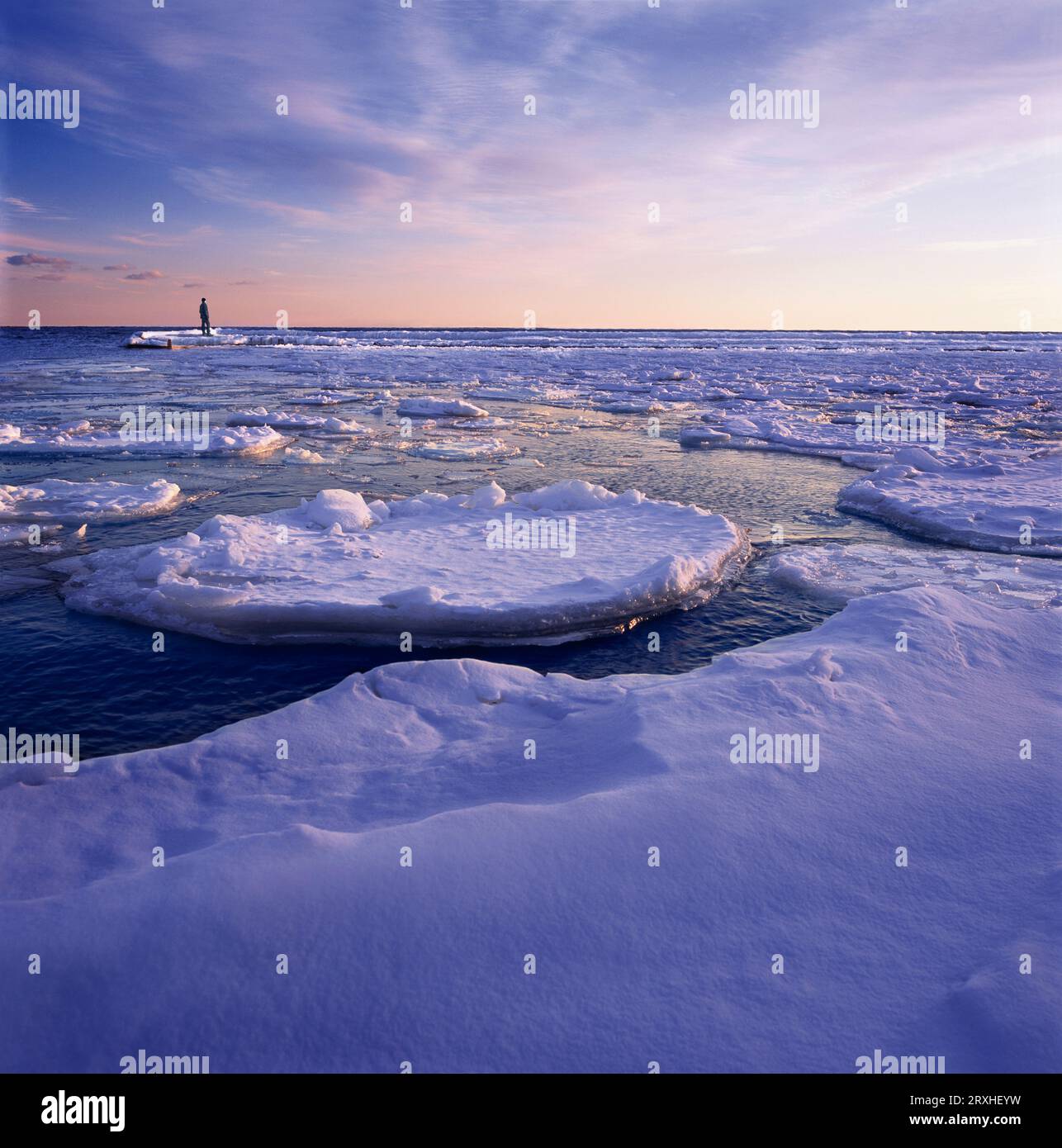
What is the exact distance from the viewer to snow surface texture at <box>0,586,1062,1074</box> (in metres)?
2.45

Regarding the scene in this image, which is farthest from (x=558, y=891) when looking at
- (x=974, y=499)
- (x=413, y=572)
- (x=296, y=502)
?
(x=974, y=499)

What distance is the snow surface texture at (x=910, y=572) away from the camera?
727cm

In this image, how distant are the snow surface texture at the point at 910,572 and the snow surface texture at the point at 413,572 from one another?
0.75m

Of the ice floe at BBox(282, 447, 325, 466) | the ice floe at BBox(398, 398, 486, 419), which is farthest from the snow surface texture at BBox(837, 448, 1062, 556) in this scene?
the ice floe at BBox(398, 398, 486, 419)

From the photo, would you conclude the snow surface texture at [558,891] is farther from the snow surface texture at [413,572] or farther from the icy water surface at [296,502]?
the snow surface texture at [413,572]

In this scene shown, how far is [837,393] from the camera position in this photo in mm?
27188

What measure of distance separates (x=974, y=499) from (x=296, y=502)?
10185mm

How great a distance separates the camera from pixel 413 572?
7633 millimetres

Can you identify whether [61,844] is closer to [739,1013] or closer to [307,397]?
[739,1013]

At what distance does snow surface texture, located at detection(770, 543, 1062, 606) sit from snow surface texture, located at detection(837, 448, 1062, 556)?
74cm
